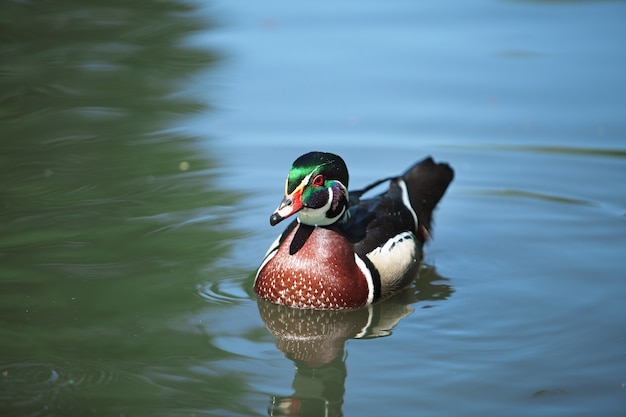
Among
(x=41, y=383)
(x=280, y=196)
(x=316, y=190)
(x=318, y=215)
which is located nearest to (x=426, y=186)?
→ (x=280, y=196)

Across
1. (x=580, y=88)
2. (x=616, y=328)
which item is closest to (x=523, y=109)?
(x=580, y=88)

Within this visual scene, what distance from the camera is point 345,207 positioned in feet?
26.9

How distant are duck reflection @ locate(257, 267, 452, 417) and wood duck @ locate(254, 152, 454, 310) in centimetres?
10

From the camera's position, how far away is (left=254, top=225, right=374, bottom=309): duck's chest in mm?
7922

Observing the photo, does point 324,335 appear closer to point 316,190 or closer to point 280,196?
point 316,190

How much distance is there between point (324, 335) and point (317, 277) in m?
0.52

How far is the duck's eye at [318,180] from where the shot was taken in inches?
307

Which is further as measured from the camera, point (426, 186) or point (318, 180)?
point (426, 186)

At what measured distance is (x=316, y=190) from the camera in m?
7.84

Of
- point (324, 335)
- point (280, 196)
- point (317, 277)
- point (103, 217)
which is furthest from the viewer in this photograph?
point (280, 196)

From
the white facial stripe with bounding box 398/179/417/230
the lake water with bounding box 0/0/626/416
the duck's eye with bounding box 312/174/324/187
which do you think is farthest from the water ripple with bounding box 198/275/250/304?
the white facial stripe with bounding box 398/179/417/230

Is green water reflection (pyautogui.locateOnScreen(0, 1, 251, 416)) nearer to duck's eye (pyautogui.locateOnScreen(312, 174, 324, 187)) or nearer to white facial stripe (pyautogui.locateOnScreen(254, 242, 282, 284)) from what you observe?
white facial stripe (pyautogui.locateOnScreen(254, 242, 282, 284))

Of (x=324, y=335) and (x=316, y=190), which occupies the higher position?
(x=316, y=190)

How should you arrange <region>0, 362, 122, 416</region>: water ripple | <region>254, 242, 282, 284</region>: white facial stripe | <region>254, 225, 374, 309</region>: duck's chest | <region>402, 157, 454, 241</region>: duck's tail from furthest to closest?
<region>402, 157, 454, 241</region>: duck's tail → <region>254, 242, 282, 284</region>: white facial stripe → <region>254, 225, 374, 309</region>: duck's chest → <region>0, 362, 122, 416</region>: water ripple
